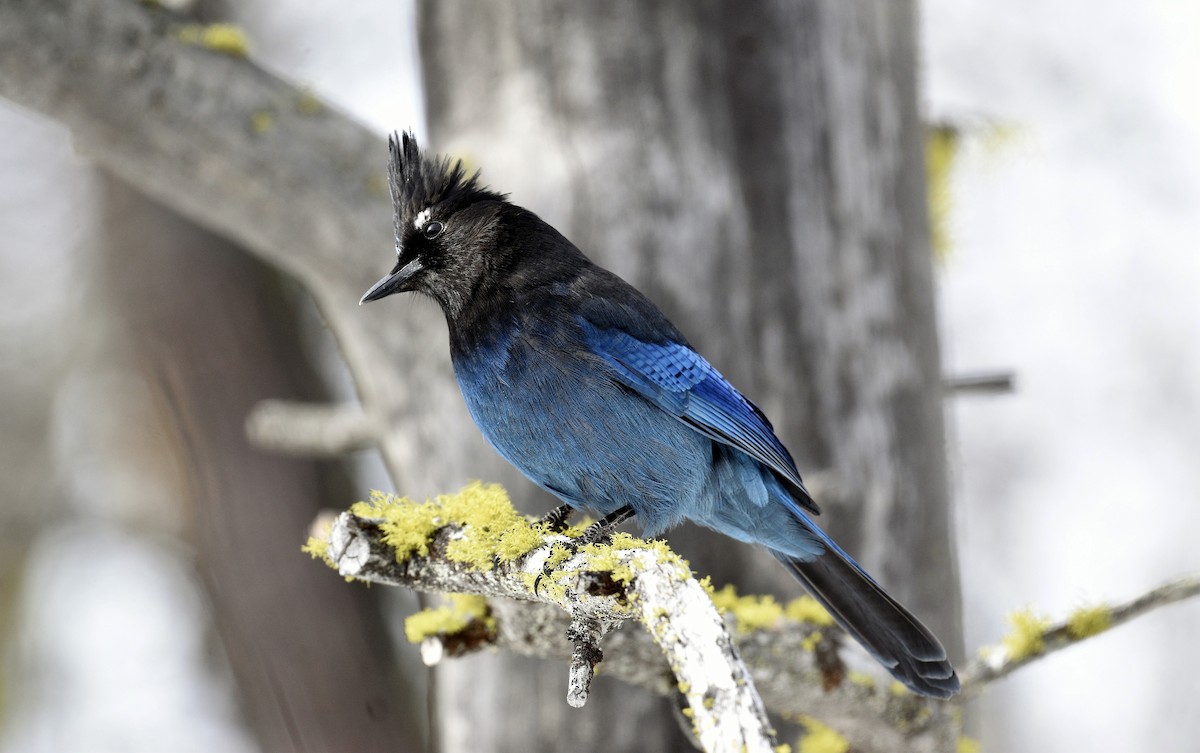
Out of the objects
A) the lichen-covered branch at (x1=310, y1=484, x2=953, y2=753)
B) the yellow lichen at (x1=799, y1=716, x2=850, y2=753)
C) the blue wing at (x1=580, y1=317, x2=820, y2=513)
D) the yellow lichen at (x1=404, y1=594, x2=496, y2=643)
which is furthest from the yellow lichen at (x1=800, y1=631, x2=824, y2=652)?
the yellow lichen at (x1=404, y1=594, x2=496, y2=643)

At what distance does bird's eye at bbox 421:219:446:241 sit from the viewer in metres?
2.02

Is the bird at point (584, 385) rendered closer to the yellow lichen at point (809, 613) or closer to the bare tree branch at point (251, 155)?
the yellow lichen at point (809, 613)

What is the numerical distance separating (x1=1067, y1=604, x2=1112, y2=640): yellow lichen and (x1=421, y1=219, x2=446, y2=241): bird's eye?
151 centimetres

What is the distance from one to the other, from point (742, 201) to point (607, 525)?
127 cm

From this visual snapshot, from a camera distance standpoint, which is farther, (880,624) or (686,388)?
(880,624)

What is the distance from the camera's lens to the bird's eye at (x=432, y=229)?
202 cm

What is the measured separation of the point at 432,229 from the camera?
6.63 feet

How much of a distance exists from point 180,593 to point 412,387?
108 inches

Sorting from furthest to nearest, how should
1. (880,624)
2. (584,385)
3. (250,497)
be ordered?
(250,497) < (880,624) < (584,385)

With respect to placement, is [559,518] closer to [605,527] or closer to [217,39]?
[605,527]

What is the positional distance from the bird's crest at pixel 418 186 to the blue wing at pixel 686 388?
0.33 metres

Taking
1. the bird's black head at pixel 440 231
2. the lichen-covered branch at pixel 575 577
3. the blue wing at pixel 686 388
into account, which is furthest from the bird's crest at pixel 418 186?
the lichen-covered branch at pixel 575 577

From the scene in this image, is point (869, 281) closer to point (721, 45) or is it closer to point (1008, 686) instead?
point (721, 45)

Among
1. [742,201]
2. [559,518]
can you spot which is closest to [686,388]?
[559,518]
